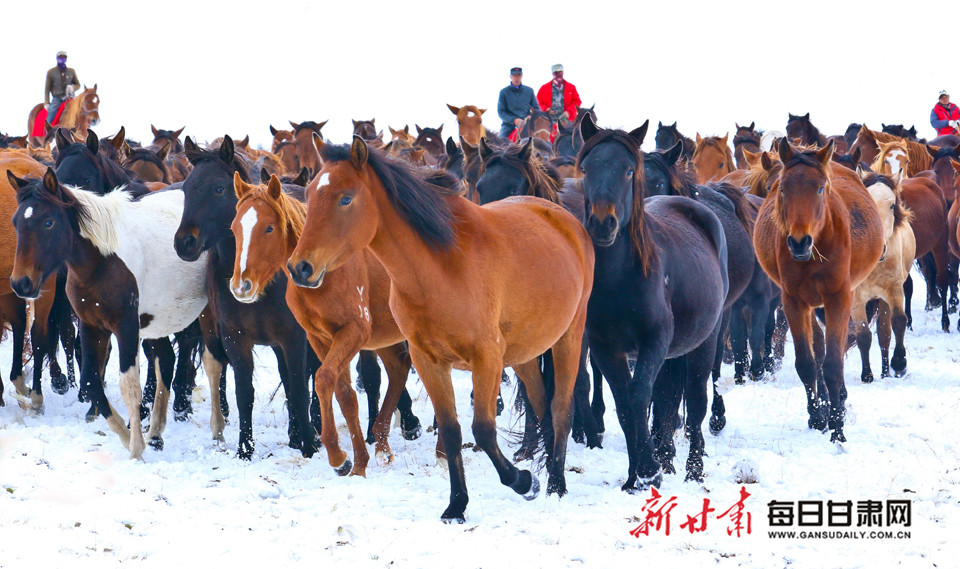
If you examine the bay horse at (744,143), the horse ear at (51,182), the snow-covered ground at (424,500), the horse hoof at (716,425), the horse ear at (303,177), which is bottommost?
the snow-covered ground at (424,500)

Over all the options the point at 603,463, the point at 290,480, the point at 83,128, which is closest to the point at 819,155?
the point at 603,463

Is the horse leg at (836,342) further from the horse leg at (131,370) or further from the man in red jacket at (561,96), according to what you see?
the man in red jacket at (561,96)

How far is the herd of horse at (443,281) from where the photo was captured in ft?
16.5

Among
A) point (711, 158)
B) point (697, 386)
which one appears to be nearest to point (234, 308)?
point (697, 386)

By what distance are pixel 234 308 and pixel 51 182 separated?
1617mm

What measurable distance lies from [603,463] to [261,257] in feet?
9.25

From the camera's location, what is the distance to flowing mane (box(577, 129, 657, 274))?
5.98 metres

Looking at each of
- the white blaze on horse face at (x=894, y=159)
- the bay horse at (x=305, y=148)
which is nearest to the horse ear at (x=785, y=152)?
the bay horse at (x=305, y=148)

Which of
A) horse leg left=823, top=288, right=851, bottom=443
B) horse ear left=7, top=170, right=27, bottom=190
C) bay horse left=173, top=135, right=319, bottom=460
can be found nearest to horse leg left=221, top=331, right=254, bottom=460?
bay horse left=173, top=135, right=319, bottom=460

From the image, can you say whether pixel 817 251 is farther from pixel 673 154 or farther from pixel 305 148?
pixel 305 148

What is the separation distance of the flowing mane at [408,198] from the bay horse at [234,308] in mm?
2217

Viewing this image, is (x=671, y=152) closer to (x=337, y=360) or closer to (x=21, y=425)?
(x=337, y=360)

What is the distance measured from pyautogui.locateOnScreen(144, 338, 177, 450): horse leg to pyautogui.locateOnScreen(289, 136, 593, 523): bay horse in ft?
10.6

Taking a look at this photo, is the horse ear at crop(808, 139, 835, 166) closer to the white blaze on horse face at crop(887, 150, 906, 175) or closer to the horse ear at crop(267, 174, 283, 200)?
the horse ear at crop(267, 174, 283, 200)
